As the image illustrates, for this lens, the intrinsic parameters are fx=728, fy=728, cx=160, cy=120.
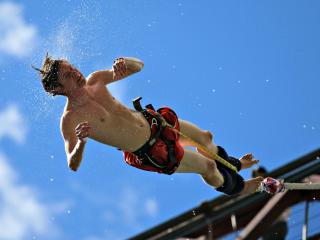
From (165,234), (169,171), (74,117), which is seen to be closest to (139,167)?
(169,171)

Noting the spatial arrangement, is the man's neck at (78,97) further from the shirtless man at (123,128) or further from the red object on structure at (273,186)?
the red object on structure at (273,186)

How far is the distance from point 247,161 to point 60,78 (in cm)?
276

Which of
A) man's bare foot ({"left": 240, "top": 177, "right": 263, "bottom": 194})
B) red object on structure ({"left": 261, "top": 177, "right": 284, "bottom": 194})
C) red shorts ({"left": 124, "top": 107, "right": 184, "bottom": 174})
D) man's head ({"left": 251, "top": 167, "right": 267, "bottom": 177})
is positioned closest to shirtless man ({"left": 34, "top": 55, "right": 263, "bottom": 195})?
red shorts ({"left": 124, "top": 107, "right": 184, "bottom": 174})

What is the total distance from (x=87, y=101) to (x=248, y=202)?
3350 millimetres

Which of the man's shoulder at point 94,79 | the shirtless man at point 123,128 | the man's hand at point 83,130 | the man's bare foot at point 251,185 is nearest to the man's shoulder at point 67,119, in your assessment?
the shirtless man at point 123,128

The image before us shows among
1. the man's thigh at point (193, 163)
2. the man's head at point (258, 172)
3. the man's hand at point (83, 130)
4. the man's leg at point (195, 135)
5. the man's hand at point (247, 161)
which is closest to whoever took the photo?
the man's hand at point (83, 130)

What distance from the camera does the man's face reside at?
750cm

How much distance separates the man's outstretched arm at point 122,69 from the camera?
24.4 ft

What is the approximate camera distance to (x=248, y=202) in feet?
32.9

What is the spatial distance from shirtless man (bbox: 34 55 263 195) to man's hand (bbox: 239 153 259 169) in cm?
35

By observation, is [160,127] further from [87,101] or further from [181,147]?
[87,101]

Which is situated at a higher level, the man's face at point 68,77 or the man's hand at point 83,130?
the man's face at point 68,77

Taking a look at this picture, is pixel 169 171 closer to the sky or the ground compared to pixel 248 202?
closer to the ground

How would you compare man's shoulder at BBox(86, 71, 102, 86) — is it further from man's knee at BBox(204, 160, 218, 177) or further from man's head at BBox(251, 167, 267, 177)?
man's head at BBox(251, 167, 267, 177)
